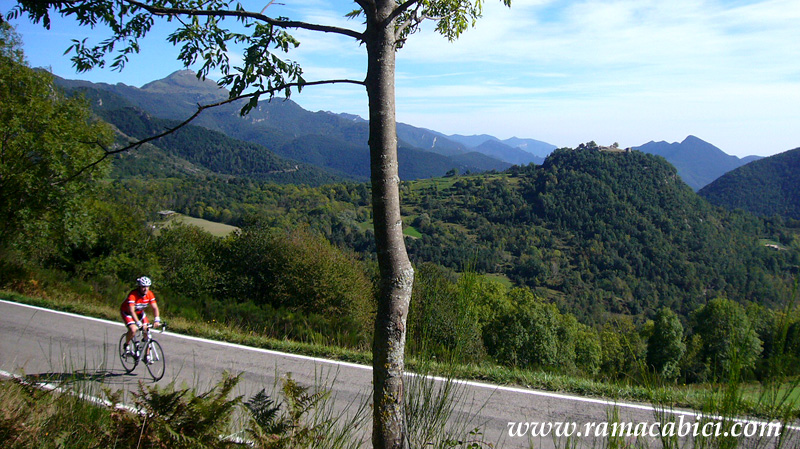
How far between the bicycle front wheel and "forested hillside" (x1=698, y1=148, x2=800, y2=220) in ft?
466

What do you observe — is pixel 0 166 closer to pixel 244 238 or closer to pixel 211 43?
pixel 244 238

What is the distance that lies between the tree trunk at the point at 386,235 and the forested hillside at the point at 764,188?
14353 centimetres

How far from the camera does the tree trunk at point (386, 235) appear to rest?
2.17 m

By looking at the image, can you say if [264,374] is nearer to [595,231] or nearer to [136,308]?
[136,308]

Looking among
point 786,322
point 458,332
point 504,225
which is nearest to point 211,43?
point 458,332

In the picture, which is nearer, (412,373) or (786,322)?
(786,322)

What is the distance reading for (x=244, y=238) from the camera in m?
26.7

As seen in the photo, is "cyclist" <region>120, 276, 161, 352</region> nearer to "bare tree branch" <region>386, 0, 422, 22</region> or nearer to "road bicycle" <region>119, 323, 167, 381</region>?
"road bicycle" <region>119, 323, 167, 381</region>

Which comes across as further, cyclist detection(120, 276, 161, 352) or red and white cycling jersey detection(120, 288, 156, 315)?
red and white cycling jersey detection(120, 288, 156, 315)

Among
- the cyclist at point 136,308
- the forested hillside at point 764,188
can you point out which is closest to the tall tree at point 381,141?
the cyclist at point 136,308

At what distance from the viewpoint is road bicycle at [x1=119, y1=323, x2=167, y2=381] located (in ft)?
23.0

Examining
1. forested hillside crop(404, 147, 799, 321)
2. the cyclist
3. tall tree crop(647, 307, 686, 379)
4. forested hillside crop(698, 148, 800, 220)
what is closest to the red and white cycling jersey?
the cyclist

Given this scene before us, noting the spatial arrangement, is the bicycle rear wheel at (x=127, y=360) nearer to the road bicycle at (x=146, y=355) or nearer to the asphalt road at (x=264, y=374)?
the road bicycle at (x=146, y=355)

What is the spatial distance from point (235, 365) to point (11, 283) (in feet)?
33.0
